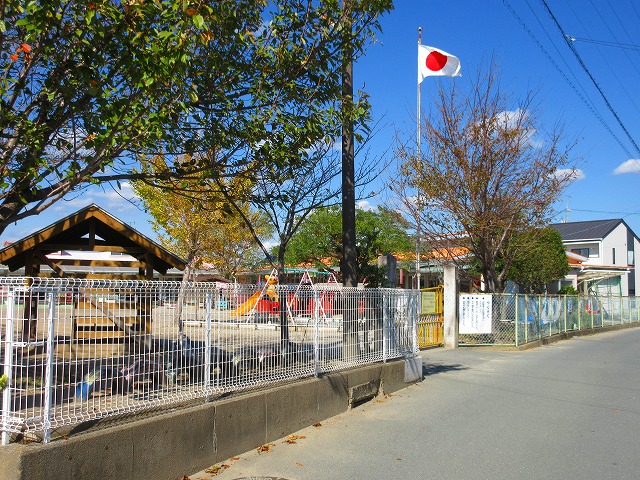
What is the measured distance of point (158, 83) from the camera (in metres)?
7.05

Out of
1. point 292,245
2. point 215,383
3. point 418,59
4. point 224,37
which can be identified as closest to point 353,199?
point 224,37

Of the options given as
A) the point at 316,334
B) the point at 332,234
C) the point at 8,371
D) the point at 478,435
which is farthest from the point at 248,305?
the point at 332,234

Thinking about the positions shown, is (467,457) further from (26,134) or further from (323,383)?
(26,134)

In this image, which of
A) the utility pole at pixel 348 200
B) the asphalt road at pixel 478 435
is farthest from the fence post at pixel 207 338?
the utility pole at pixel 348 200

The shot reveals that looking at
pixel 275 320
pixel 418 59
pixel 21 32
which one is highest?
pixel 418 59

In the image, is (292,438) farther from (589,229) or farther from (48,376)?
(589,229)

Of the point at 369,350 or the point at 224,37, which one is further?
the point at 369,350

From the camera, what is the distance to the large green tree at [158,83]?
6734mm

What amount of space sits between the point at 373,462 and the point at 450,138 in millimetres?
14627

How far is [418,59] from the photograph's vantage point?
20.7 m

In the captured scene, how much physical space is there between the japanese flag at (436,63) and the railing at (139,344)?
1292 centimetres

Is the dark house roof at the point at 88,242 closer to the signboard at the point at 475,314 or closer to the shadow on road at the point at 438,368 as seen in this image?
the shadow on road at the point at 438,368

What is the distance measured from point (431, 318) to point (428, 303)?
477mm

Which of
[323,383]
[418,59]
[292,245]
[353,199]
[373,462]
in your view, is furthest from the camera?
[292,245]
